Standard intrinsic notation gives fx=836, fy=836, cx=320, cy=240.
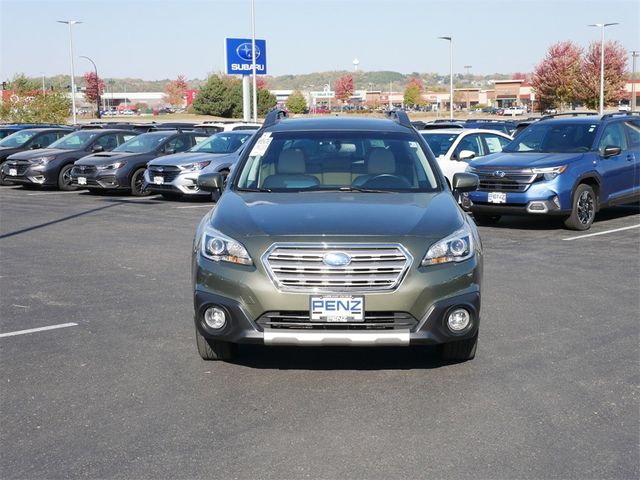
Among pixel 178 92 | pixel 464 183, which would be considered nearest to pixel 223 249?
pixel 464 183

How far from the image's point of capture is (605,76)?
6438cm

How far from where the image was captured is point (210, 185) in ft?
22.5

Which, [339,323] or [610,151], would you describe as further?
[610,151]

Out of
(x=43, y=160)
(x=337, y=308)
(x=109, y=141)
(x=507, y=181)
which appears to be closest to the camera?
(x=337, y=308)

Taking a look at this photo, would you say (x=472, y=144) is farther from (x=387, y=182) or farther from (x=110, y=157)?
(x=387, y=182)

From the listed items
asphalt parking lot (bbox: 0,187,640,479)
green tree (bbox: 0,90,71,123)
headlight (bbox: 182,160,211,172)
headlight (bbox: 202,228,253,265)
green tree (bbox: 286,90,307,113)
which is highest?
green tree (bbox: 286,90,307,113)

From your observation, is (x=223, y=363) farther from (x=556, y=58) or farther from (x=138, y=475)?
(x=556, y=58)

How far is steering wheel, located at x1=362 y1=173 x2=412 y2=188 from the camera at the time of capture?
645 centimetres

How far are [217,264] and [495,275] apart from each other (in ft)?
15.3

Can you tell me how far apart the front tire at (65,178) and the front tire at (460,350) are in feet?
54.8

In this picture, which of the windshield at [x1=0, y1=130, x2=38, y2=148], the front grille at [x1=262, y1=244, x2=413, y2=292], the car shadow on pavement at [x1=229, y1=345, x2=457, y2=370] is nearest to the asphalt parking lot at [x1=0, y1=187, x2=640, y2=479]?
the car shadow on pavement at [x1=229, y1=345, x2=457, y2=370]

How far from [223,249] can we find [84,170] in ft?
49.7

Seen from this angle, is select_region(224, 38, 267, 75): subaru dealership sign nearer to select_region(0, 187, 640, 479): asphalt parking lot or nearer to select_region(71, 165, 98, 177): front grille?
select_region(71, 165, 98, 177): front grille

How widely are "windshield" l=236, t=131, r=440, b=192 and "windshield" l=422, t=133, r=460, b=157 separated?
30.5 ft
